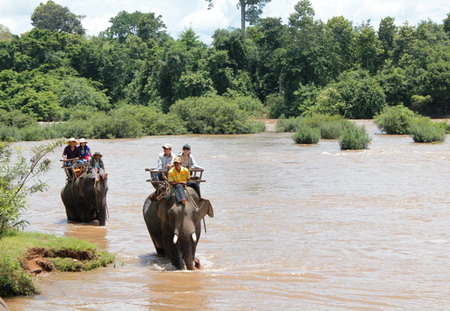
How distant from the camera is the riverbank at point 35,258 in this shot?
28.1ft

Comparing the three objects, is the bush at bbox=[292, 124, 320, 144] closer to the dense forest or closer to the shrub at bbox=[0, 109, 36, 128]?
the dense forest

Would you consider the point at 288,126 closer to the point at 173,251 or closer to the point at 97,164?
the point at 97,164

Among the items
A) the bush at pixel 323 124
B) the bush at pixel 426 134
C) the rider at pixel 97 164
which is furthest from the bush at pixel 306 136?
the rider at pixel 97 164

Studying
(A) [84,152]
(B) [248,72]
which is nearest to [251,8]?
(B) [248,72]

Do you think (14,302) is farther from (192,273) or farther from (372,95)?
(372,95)

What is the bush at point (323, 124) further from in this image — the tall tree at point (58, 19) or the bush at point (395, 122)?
the tall tree at point (58, 19)

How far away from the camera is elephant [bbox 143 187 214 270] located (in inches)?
376

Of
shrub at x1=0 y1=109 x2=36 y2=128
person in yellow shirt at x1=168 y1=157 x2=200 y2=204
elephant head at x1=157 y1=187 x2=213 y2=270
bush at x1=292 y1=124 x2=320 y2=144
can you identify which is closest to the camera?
elephant head at x1=157 y1=187 x2=213 y2=270

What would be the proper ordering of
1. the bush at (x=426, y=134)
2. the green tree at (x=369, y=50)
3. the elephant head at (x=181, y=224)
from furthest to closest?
the green tree at (x=369, y=50)
the bush at (x=426, y=134)
the elephant head at (x=181, y=224)

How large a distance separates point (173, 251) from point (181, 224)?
69cm

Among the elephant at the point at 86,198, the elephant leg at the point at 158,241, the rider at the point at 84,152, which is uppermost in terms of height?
the rider at the point at 84,152

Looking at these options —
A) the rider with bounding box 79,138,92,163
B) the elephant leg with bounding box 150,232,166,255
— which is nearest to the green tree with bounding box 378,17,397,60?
the rider with bounding box 79,138,92,163

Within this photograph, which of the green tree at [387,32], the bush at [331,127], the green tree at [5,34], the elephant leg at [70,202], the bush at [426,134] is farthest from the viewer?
the green tree at [5,34]

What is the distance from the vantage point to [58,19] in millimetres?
95250
